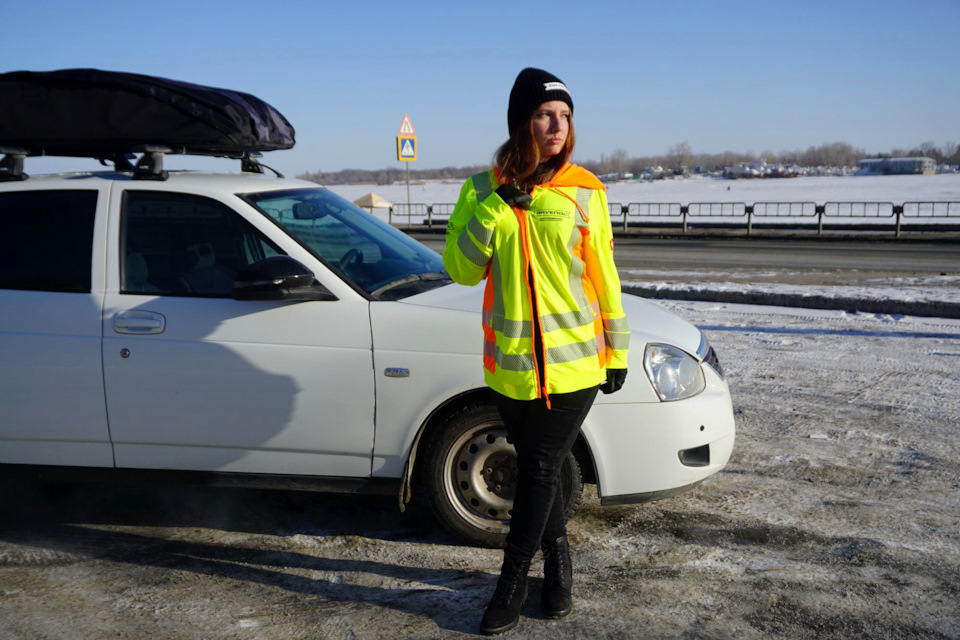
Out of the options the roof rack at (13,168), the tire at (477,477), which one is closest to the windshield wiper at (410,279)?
the tire at (477,477)

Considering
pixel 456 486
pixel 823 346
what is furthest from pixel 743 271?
pixel 456 486

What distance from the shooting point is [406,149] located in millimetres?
24391

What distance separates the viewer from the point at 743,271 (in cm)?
1575

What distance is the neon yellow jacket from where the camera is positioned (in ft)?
10.2

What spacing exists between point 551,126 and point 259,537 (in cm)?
250

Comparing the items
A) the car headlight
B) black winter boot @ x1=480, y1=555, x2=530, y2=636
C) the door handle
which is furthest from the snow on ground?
the door handle

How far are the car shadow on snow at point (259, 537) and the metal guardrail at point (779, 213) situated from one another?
15.6m

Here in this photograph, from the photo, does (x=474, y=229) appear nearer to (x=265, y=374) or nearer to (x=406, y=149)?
(x=265, y=374)

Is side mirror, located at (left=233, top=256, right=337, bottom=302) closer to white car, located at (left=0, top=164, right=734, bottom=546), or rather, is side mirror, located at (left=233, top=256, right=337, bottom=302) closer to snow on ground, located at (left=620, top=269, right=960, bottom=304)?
white car, located at (left=0, top=164, right=734, bottom=546)

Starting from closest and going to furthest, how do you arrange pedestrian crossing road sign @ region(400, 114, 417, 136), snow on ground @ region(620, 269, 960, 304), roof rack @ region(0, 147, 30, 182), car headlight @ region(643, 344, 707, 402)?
car headlight @ region(643, 344, 707, 402) < roof rack @ region(0, 147, 30, 182) < snow on ground @ region(620, 269, 960, 304) < pedestrian crossing road sign @ region(400, 114, 417, 136)

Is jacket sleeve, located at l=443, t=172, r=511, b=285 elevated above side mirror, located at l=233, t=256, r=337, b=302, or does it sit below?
above

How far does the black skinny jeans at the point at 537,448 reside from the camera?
3229mm

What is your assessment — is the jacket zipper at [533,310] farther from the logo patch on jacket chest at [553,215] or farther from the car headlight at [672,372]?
the car headlight at [672,372]

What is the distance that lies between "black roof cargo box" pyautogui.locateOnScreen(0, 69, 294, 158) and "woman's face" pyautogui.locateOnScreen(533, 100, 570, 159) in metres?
1.87
